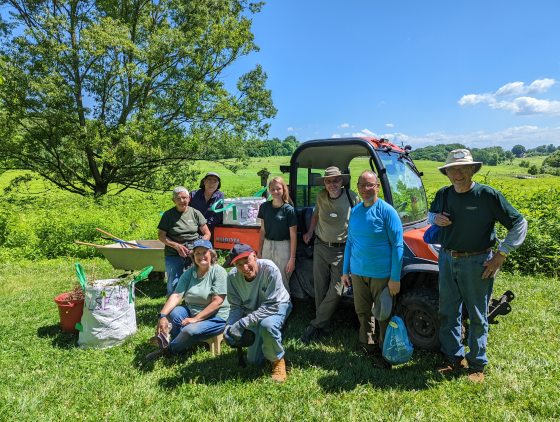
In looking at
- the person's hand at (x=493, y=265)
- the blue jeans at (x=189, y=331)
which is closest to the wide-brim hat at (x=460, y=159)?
the person's hand at (x=493, y=265)

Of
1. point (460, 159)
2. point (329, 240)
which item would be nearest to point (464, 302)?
point (460, 159)

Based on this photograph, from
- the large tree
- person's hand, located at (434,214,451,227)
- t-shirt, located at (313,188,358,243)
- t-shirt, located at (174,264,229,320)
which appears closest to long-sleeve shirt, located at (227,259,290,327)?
t-shirt, located at (174,264,229,320)

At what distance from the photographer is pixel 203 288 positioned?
3967 millimetres

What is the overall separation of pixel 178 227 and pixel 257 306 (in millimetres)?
1743

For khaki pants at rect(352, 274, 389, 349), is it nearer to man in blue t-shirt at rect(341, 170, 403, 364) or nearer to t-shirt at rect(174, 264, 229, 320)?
man in blue t-shirt at rect(341, 170, 403, 364)

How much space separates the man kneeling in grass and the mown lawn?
0.22 m

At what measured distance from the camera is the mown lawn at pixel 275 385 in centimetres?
287

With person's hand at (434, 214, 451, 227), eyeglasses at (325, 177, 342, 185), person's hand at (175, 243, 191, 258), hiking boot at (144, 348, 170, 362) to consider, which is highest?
eyeglasses at (325, 177, 342, 185)

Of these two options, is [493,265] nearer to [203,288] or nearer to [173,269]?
[203,288]

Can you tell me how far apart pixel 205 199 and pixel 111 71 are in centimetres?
1024

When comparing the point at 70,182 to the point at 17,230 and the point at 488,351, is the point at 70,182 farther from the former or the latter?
the point at 488,351

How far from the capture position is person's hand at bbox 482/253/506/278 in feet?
9.82

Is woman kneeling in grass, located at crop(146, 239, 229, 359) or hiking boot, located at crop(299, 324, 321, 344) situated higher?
woman kneeling in grass, located at crop(146, 239, 229, 359)

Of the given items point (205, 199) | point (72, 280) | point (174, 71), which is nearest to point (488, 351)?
point (205, 199)
